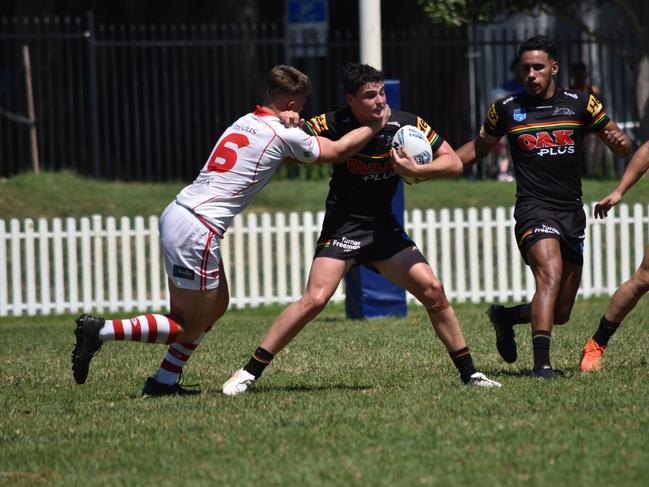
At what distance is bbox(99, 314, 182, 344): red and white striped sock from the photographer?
708 centimetres

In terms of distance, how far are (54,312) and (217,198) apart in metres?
7.65

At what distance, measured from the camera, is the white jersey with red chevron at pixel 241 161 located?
6965 mm

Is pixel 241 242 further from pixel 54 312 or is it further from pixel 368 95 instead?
pixel 368 95

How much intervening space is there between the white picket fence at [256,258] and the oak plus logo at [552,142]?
6.30 meters

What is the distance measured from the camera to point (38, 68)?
20.4 m

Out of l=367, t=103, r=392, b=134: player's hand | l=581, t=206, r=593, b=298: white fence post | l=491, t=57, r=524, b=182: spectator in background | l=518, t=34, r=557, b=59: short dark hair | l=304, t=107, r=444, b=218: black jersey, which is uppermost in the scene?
l=518, t=34, r=557, b=59: short dark hair

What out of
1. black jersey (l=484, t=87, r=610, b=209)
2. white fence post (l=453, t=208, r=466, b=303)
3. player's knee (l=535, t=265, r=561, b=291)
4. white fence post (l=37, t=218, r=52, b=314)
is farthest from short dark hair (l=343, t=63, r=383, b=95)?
white fence post (l=37, t=218, r=52, b=314)

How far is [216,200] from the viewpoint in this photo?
276 inches

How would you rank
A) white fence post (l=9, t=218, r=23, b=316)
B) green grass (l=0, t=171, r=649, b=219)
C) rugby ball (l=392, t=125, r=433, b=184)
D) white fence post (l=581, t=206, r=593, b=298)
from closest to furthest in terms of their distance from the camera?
rugby ball (l=392, t=125, r=433, b=184), white fence post (l=9, t=218, r=23, b=316), white fence post (l=581, t=206, r=593, b=298), green grass (l=0, t=171, r=649, b=219)

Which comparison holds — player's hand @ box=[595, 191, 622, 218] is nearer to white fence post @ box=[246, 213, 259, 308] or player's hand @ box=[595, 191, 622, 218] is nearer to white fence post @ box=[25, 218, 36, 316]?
white fence post @ box=[246, 213, 259, 308]

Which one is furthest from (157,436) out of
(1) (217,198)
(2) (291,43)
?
(2) (291,43)

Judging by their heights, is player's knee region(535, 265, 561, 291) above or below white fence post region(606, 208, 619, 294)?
above

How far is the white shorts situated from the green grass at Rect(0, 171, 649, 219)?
1059cm

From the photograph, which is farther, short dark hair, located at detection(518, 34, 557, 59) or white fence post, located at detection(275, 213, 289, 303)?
white fence post, located at detection(275, 213, 289, 303)
